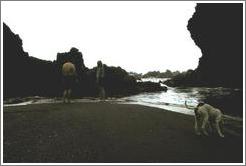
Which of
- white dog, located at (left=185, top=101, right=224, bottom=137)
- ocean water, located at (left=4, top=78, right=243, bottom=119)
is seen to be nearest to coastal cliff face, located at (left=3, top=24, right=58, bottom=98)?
ocean water, located at (left=4, top=78, right=243, bottom=119)

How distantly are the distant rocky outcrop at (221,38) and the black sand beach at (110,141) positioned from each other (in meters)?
37.1

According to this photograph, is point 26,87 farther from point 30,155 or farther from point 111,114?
point 30,155

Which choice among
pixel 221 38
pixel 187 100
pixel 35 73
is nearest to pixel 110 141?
pixel 187 100

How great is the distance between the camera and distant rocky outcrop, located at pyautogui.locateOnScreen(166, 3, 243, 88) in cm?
4225

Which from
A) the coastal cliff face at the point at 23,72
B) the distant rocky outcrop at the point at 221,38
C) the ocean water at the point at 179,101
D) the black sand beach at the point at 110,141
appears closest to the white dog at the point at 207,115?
the black sand beach at the point at 110,141

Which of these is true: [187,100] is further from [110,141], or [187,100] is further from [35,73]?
[110,141]

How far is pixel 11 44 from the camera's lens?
38.8m

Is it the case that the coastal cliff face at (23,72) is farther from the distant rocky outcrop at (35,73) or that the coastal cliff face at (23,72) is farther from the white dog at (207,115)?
the white dog at (207,115)

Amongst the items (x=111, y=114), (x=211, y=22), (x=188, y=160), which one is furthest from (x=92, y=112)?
(x=211, y=22)

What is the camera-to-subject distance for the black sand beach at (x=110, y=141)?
5867mm

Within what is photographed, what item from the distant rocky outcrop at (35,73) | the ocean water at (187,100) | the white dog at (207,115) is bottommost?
the ocean water at (187,100)

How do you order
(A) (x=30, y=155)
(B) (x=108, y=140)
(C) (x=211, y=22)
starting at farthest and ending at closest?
(C) (x=211, y=22) < (B) (x=108, y=140) < (A) (x=30, y=155)

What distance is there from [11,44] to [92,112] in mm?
32832

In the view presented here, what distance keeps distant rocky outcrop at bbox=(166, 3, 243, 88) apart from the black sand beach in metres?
37.1
